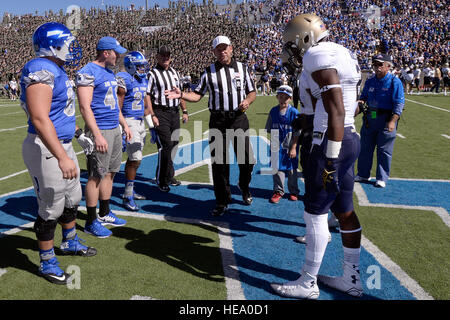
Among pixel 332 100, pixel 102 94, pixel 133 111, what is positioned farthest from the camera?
pixel 133 111

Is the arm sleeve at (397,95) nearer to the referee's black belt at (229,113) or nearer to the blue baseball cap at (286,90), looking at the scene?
the blue baseball cap at (286,90)

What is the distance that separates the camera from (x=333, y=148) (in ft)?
8.42

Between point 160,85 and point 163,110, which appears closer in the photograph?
point 160,85

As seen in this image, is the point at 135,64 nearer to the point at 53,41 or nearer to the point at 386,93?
the point at 53,41

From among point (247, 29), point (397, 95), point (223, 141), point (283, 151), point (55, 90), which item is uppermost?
point (247, 29)

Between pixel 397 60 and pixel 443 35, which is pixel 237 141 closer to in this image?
pixel 397 60

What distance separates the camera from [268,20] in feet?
157

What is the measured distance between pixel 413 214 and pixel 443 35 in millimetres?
38867

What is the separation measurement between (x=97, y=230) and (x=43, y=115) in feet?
6.28

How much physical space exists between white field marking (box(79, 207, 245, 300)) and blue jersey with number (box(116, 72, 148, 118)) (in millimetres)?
1507

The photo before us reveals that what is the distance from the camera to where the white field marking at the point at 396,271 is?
Result: 9.83 ft

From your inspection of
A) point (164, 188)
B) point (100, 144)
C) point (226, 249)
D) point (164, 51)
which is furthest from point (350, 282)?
point (164, 51)

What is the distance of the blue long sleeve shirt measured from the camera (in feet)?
18.6

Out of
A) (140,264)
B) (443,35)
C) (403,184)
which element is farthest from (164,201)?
(443,35)
